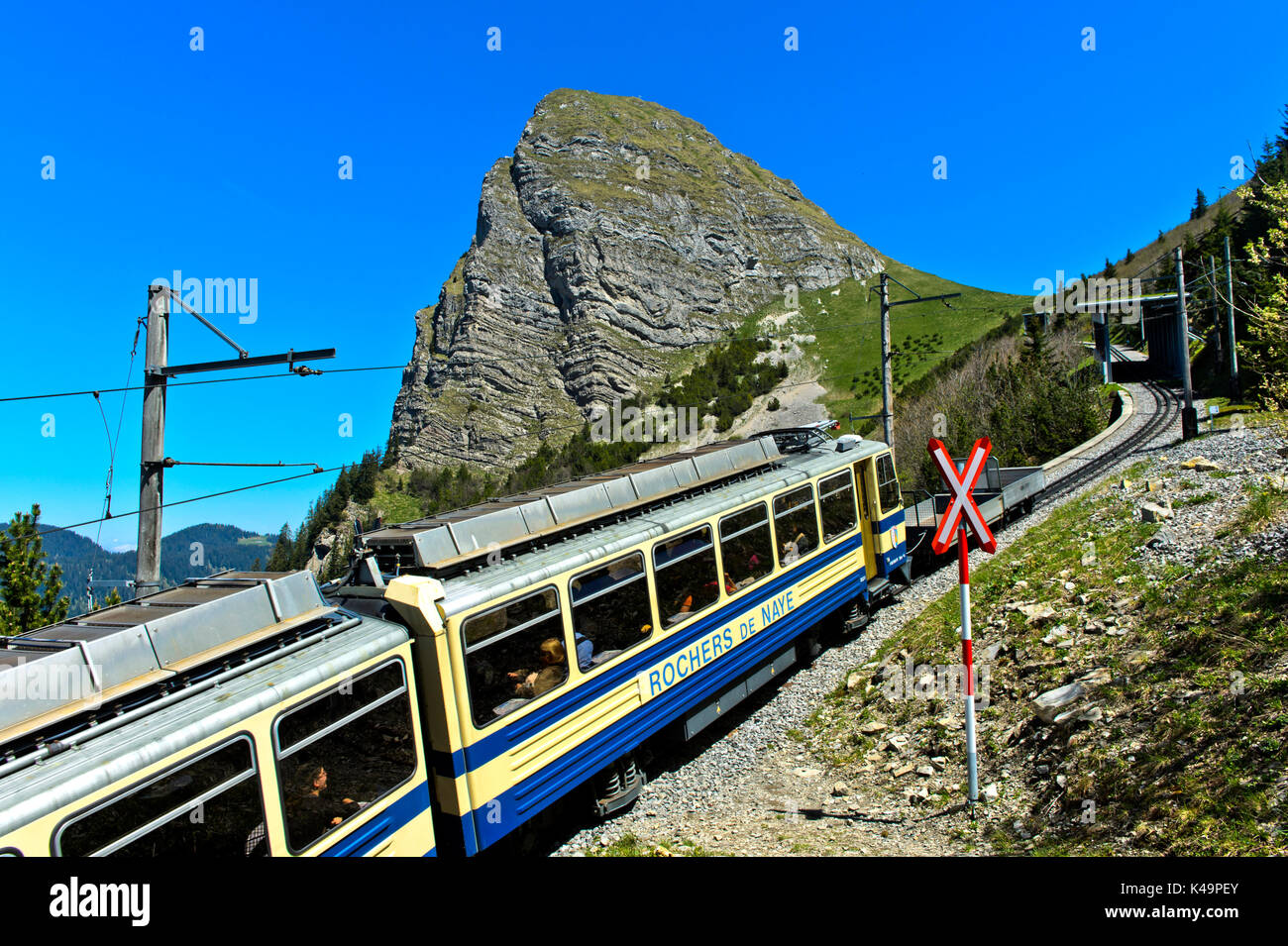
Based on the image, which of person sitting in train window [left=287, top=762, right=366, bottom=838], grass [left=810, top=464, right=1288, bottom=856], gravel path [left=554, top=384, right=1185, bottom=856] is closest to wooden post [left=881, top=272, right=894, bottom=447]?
gravel path [left=554, top=384, right=1185, bottom=856]

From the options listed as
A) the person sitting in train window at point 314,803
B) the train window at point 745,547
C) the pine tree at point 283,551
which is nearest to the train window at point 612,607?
the train window at point 745,547

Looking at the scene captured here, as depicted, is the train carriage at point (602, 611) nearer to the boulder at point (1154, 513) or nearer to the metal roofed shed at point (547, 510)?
the metal roofed shed at point (547, 510)

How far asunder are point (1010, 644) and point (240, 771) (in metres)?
9.02

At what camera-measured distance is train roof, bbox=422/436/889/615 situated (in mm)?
7531

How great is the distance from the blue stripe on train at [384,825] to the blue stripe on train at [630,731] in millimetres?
549

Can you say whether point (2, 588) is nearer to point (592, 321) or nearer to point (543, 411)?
point (543, 411)

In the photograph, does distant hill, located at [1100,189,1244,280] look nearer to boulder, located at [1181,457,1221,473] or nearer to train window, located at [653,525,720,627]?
boulder, located at [1181,457,1221,473]

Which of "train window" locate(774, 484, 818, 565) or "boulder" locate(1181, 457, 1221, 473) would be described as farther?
"boulder" locate(1181, 457, 1221, 473)

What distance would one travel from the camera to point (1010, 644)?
9992 millimetres

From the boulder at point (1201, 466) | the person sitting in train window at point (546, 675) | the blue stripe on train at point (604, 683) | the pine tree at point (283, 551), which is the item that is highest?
the boulder at point (1201, 466)

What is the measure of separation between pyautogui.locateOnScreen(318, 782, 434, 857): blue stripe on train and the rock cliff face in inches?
5363

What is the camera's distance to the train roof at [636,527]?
7.53m

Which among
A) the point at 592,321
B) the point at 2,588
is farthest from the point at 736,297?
the point at 2,588

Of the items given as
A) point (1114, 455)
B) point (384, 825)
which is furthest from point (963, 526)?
point (1114, 455)
